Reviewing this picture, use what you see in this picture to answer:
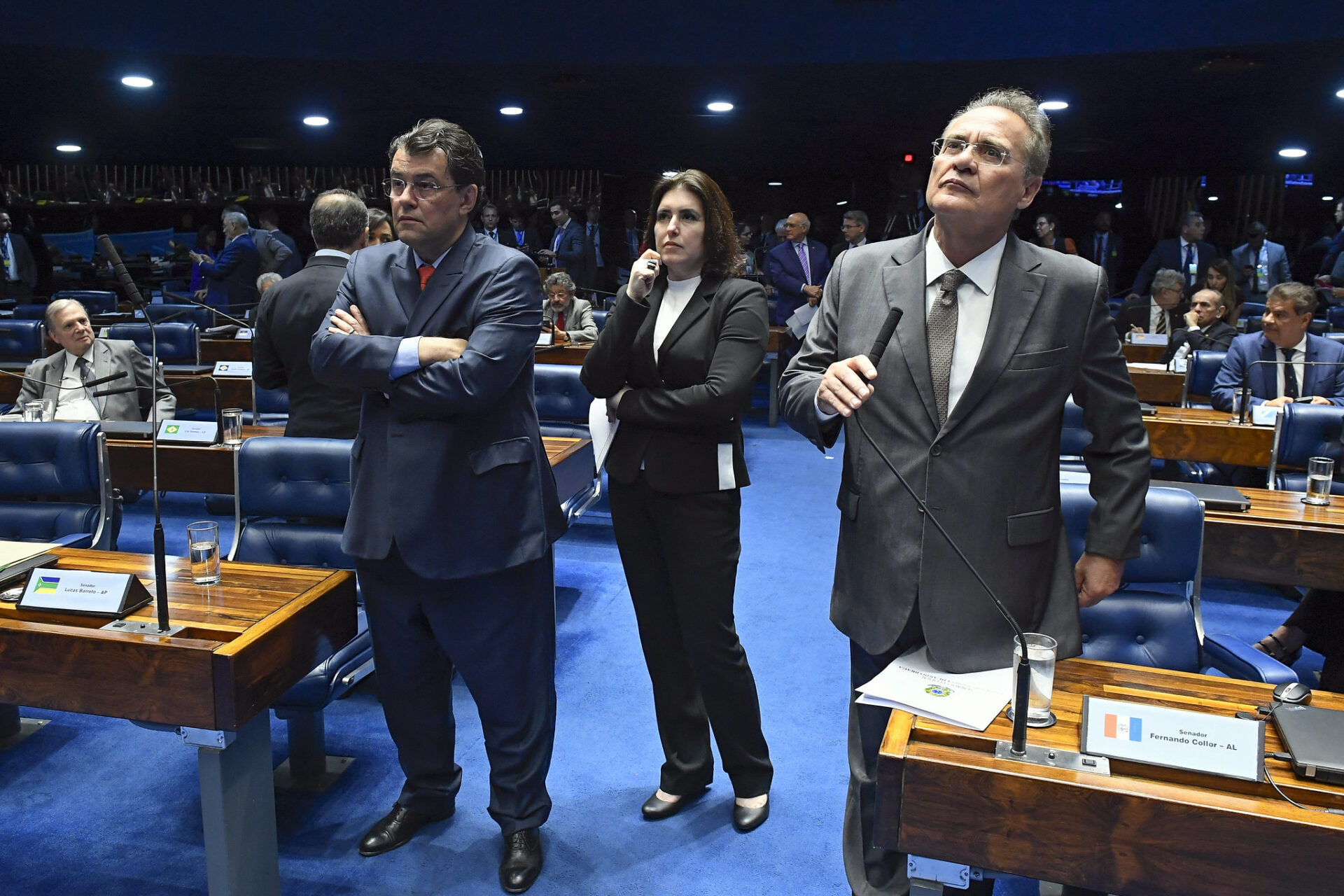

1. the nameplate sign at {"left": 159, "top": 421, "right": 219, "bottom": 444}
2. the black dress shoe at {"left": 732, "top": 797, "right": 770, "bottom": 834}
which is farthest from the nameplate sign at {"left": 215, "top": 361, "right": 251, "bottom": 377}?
the black dress shoe at {"left": 732, "top": 797, "right": 770, "bottom": 834}

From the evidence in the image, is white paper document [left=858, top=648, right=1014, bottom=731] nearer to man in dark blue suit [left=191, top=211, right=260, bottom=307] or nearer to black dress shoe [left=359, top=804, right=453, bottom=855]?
black dress shoe [left=359, top=804, right=453, bottom=855]

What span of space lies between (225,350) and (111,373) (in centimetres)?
237

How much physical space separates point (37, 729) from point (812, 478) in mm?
4070

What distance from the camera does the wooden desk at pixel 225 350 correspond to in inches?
248

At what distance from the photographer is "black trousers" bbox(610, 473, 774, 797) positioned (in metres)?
2.17

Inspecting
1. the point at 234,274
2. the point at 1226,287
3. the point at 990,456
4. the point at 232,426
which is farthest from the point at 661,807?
the point at 234,274

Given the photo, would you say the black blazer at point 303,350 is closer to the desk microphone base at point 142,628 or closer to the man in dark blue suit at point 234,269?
the desk microphone base at point 142,628

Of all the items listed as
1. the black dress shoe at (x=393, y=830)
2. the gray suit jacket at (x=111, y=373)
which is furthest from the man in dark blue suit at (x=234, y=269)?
the black dress shoe at (x=393, y=830)

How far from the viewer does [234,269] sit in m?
7.37

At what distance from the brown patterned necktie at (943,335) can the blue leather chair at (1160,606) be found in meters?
0.78

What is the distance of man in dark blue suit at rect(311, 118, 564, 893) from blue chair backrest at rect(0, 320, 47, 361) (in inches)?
222

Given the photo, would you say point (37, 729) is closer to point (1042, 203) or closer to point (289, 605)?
point (289, 605)

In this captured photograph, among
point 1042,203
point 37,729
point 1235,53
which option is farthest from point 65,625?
point 1042,203

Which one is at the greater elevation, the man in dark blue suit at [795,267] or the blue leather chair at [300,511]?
the man in dark blue suit at [795,267]
